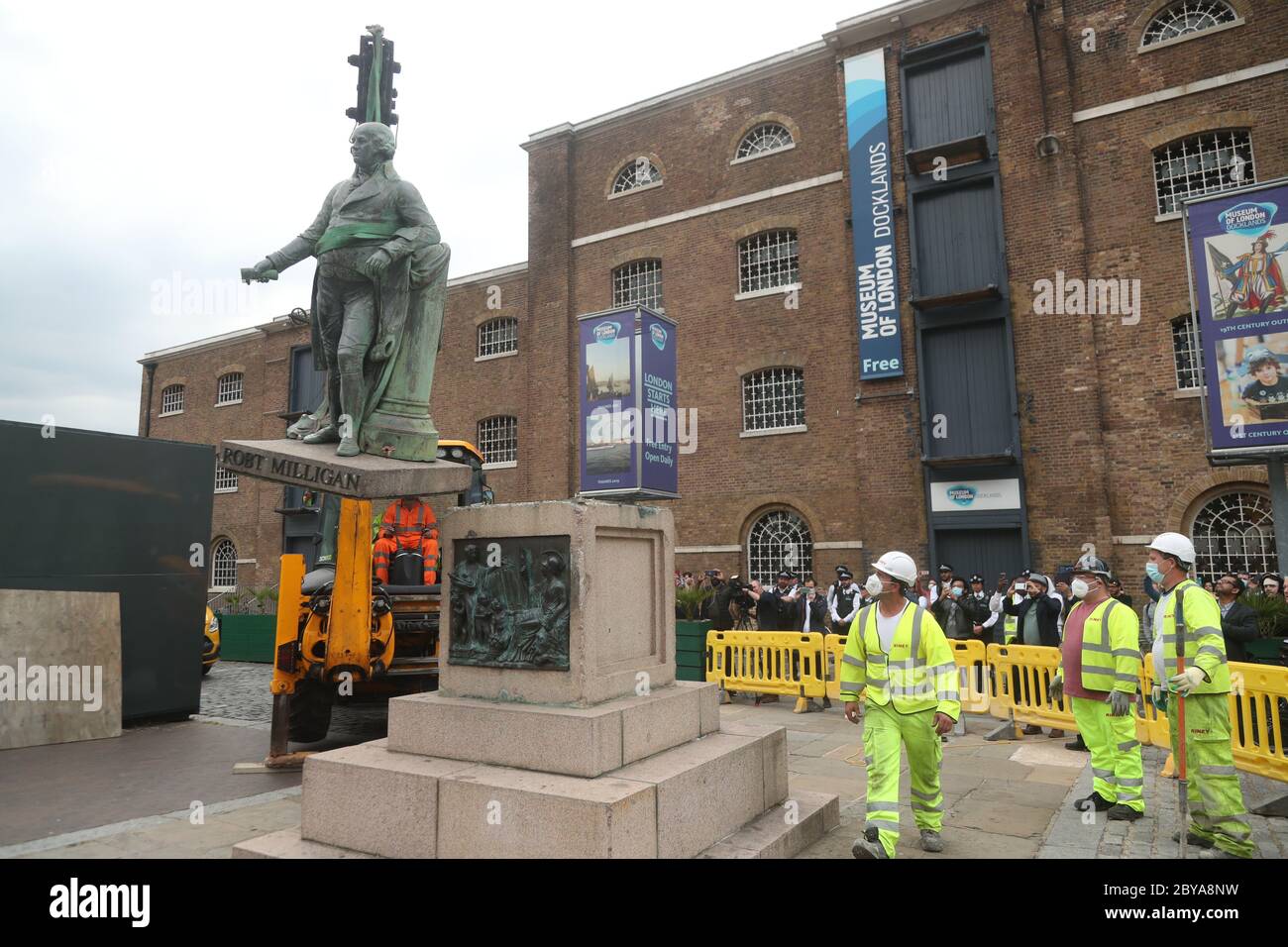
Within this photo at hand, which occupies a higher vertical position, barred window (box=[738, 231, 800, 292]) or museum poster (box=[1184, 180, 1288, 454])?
barred window (box=[738, 231, 800, 292])

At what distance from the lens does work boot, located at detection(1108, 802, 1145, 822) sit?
547 cm

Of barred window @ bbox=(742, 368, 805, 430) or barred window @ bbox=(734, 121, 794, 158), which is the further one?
barred window @ bbox=(734, 121, 794, 158)

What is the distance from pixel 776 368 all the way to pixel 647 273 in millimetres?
4633

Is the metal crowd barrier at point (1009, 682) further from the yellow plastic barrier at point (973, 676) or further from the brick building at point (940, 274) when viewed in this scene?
the brick building at point (940, 274)

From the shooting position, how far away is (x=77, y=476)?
9117mm

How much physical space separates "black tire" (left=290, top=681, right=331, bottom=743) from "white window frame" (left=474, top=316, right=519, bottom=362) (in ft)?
53.6

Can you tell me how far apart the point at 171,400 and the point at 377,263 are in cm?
3289

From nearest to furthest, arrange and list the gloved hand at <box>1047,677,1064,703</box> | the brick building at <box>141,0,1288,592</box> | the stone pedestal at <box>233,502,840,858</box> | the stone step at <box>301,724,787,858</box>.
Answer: the stone step at <box>301,724,787,858</box> < the stone pedestal at <box>233,502,840,858</box> < the gloved hand at <box>1047,677,1064,703</box> < the brick building at <box>141,0,1288,592</box>

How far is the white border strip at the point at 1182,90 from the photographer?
1421 centimetres

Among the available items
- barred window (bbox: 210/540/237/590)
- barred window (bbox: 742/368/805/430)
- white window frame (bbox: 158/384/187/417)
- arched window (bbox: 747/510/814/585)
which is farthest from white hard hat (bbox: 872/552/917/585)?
white window frame (bbox: 158/384/187/417)

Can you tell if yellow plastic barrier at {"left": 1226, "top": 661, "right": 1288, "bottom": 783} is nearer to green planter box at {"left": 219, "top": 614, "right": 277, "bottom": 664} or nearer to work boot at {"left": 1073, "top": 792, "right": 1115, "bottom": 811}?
work boot at {"left": 1073, "top": 792, "right": 1115, "bottom": 811}

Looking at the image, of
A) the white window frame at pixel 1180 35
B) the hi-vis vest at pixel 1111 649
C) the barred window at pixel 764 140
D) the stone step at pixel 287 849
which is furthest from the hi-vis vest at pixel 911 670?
the barred window at pixel 764 140

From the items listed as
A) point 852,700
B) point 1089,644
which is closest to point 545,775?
point 852,700

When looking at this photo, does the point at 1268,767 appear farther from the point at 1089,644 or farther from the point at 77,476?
the point at 77,476
